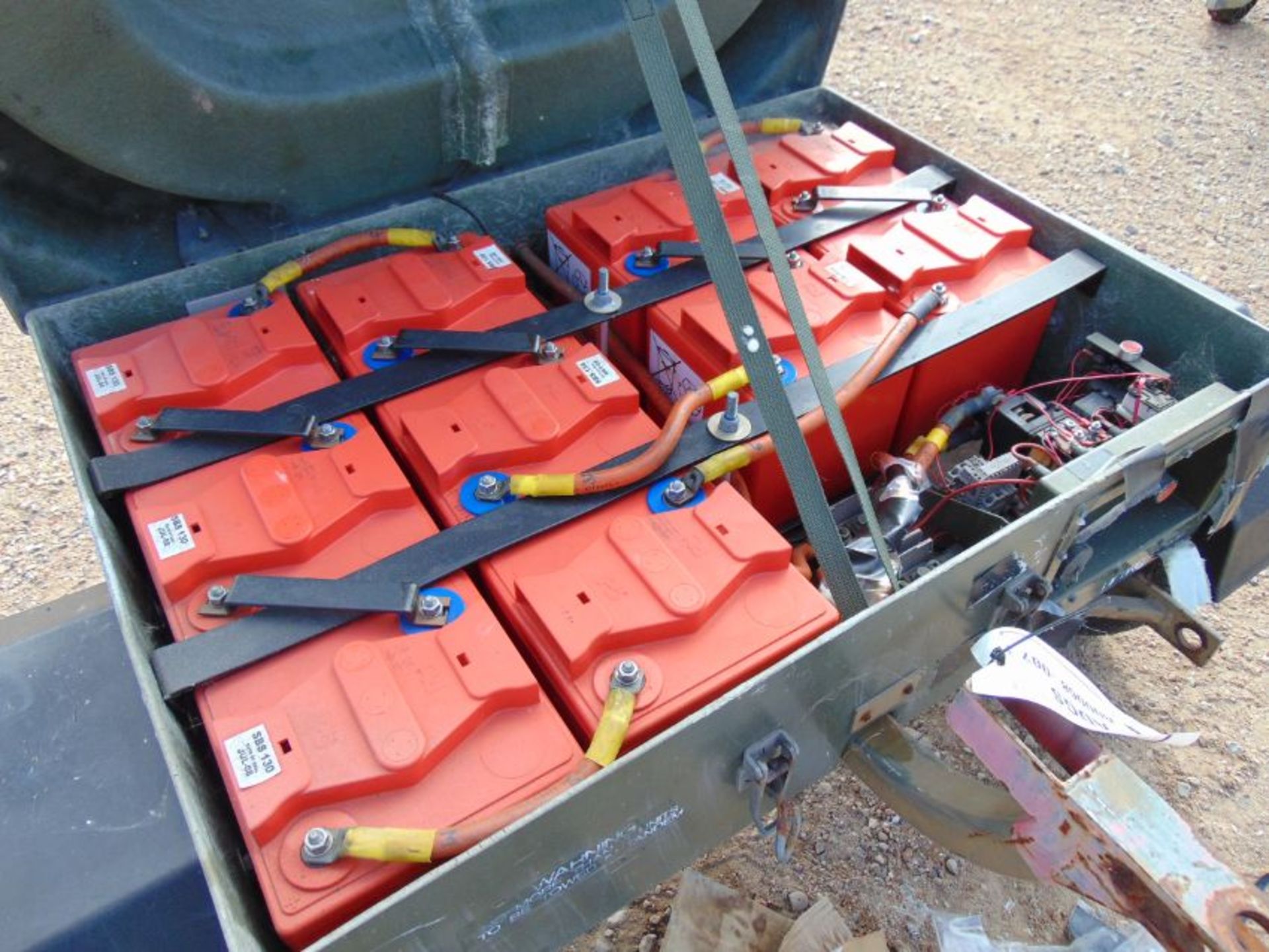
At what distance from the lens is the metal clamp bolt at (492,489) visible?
1.51m

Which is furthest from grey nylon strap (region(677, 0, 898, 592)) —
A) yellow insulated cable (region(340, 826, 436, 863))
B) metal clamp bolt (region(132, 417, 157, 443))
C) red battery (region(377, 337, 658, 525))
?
metal clamp bolt (region(132, 417, 157, 443))

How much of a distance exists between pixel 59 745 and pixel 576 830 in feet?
2.94

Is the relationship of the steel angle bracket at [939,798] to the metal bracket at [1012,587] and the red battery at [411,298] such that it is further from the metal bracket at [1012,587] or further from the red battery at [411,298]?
the red battery at [411,298]

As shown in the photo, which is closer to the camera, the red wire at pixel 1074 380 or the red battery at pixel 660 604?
the red battery at pixel 660 604

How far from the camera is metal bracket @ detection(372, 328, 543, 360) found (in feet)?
5.65

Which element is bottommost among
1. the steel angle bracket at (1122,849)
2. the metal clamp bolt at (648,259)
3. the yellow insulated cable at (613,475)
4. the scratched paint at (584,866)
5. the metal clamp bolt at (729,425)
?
the steel angle bracket at (1122,849)

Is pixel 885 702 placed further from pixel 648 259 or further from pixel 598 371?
pixel 648 259

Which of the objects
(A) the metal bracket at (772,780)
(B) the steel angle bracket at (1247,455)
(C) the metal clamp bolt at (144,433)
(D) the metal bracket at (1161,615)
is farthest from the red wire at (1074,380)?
(C) the metal clamp bolt at (144,433)

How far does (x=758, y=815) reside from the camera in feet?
4.58

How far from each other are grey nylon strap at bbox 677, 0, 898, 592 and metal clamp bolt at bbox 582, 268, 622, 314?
607 mm

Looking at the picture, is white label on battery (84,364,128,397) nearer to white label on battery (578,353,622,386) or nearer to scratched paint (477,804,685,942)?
white label on battery (578,353,622,386)

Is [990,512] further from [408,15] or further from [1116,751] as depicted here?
[408,15]

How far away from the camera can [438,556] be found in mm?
1406

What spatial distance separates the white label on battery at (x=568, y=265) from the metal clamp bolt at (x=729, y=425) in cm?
61
